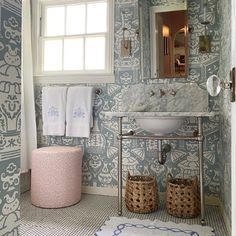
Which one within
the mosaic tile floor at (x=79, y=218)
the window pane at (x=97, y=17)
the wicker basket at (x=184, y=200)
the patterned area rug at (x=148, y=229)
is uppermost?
the window pane at (x=97, y=17)

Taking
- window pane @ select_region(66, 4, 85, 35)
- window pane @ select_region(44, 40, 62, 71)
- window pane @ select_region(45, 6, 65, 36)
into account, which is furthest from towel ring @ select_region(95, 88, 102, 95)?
window pane @ select_region(45, 6, 65, 36)

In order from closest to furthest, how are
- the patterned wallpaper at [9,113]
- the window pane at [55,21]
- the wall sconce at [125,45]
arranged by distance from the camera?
the patterned wallpaper at [9,113]
the wall sconce at [125,45]
the window pane at [55,21]

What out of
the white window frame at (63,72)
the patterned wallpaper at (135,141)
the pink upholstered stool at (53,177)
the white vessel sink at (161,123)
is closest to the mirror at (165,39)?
the patterned wallpaper at (135,141)

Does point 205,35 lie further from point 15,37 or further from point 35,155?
point 15,37

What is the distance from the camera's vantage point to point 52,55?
2.69 meters

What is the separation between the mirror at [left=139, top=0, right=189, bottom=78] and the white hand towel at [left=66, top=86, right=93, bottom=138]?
58cm

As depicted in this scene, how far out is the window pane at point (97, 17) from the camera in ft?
8.23

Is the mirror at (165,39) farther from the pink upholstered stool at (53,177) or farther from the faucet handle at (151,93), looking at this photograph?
the pink upholstered stool at (53,177)

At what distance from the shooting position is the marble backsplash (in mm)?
2209

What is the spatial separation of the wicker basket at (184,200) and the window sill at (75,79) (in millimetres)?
1117

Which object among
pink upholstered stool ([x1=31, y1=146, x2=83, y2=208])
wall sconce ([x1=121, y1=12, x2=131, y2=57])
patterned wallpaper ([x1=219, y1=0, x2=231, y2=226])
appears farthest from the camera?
wall sconce ([x1=121, y1=12, x2=131, y2=57])

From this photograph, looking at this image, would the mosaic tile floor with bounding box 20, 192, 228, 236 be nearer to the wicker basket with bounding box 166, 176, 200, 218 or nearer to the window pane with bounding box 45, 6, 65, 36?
the wicker basket with bounding box 166, 176, 200, 218

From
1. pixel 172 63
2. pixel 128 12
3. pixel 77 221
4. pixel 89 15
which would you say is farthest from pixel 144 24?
pixel 77 221

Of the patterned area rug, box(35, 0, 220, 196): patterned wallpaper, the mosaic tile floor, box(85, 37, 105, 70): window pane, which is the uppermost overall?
box(85, 37, 105, 70): window pane
